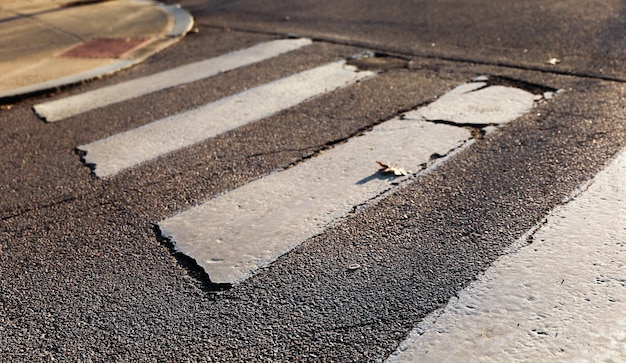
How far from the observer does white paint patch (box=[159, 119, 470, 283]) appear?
373 centimetres

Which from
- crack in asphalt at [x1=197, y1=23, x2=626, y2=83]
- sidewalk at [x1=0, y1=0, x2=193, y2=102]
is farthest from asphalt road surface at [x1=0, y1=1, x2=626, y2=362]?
sidewalk at [x1=0, y1=0, x2=193, y2=102]

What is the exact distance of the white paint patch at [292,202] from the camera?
373 centimetres

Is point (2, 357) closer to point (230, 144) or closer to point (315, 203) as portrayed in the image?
point (315, 203)

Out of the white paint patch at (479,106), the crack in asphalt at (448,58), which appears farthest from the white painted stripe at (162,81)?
the white paint patch at (479,106)

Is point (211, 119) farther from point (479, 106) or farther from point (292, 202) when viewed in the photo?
point (479, 106)

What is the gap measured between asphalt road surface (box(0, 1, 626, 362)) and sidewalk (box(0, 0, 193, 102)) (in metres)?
0.43

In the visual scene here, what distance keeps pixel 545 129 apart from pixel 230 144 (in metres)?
2.23

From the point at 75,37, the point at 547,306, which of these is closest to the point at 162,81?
the point at 75,37

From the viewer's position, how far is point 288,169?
15.4 feet

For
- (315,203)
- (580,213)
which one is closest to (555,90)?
(580,213)

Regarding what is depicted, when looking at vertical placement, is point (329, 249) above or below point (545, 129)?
below

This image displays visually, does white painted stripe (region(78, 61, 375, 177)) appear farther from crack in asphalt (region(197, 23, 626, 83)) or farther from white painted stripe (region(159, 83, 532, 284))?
white painted stripe (region(159, 83, 532, 284))

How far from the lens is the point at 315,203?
4.20 meters

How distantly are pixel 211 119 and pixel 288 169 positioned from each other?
4.54 ft
